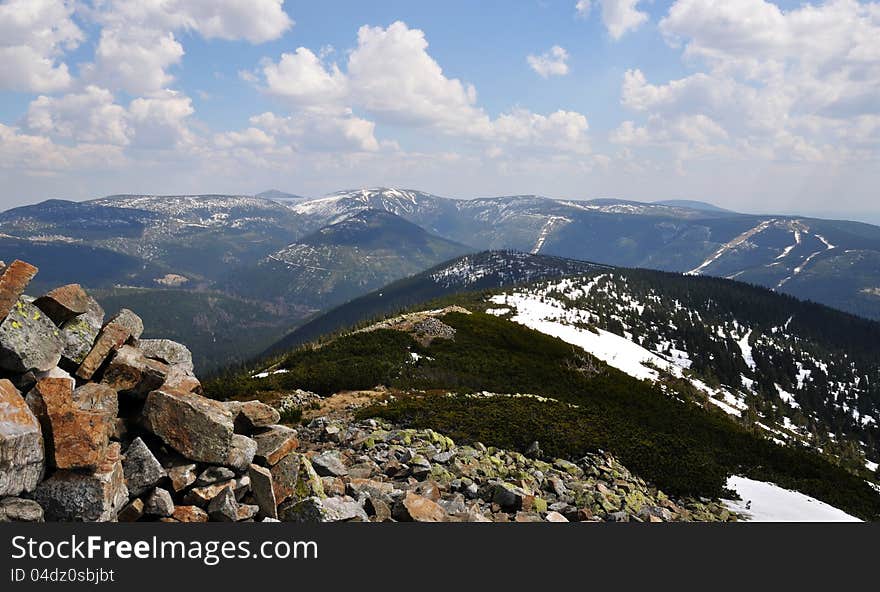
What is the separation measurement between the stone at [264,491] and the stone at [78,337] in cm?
671

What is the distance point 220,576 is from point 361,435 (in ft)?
51.0

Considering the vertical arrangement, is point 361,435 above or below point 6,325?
below

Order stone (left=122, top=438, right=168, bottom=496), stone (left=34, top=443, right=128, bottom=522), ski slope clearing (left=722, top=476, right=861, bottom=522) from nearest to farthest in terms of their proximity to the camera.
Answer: stone (left=34, top=443, right=128, bottom=522), stone (left=122, top=438, right=168, bottom=496), ski slope clearing (left=722, top=476, right=861, bottom=522)

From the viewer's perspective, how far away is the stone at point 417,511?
13602 mm

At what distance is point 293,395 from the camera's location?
38062 millimetres

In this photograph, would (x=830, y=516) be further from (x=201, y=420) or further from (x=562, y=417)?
(x=201, y=420)

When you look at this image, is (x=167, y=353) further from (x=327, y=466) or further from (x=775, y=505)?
(x=775, y=505)

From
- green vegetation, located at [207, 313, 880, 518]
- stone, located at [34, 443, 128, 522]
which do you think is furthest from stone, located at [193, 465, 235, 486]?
green vegetation, located at [207, 313, 880, 518]

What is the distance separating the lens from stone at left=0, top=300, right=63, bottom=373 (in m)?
12.3

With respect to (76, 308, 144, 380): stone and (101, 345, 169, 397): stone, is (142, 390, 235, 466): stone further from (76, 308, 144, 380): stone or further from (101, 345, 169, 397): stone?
(76, 308, 144, 380): stone

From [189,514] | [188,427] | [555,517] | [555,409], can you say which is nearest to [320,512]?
[189,514]

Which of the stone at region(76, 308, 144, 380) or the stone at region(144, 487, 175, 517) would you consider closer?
the stone at region(144, 487, 175, 517)

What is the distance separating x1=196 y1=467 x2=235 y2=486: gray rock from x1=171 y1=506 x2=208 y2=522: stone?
785 millimetres

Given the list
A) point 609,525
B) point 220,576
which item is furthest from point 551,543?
point 220,576
